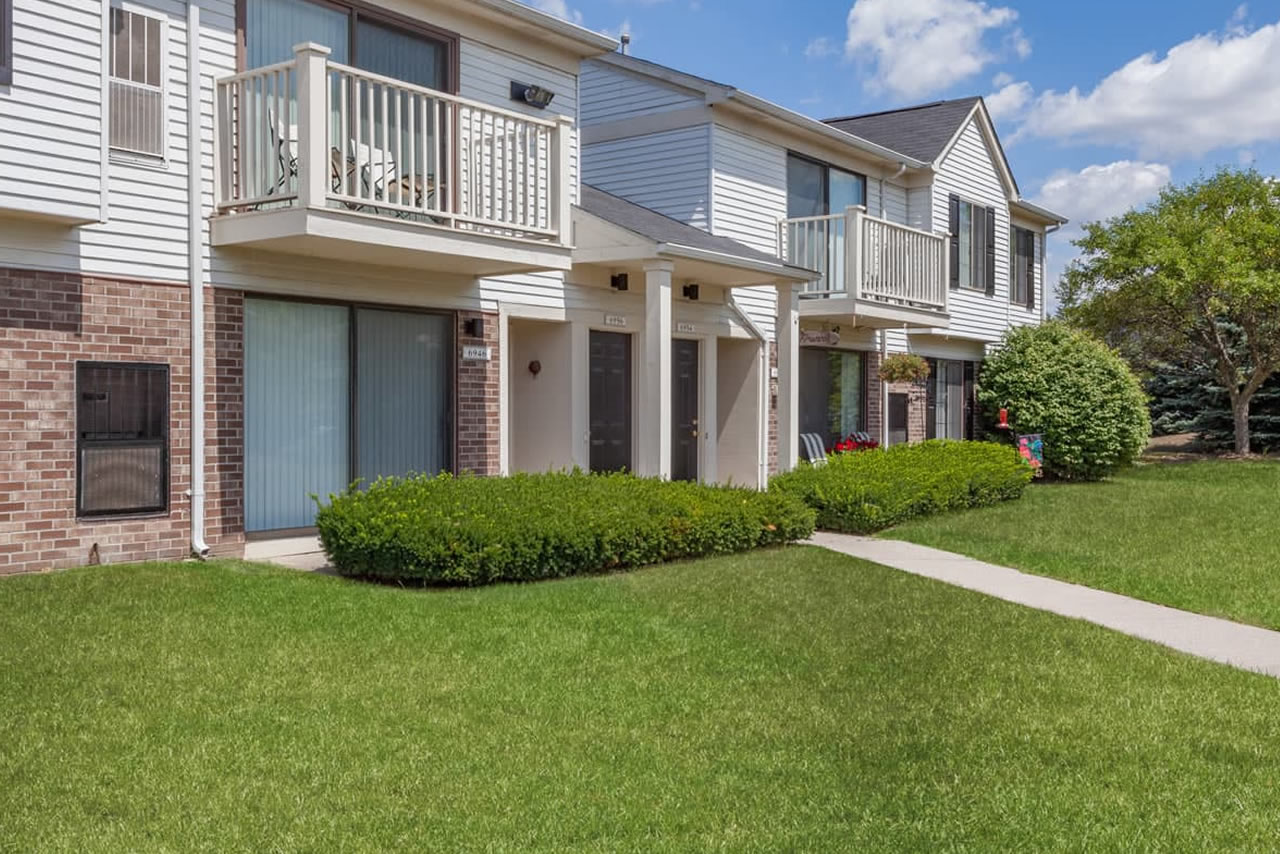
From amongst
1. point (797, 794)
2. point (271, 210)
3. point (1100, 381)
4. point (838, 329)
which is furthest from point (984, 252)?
point (797, 794)

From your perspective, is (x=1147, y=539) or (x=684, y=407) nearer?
(x=1147, y=539)

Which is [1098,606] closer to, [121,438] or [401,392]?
[401,392]

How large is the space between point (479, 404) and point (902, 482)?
5.16m

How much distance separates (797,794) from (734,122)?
13.1m

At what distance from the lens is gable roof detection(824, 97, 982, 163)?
2142 cm

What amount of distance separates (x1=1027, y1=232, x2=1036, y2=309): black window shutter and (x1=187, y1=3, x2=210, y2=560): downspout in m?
20.0

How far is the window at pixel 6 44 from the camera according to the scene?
329 inches

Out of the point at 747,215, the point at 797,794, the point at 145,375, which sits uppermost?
the point at 747,215

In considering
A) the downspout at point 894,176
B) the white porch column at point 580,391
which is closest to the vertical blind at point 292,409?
the white porch column at point 580,391

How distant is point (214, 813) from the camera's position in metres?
4.49

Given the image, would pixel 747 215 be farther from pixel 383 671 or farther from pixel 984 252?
pixel 383 671

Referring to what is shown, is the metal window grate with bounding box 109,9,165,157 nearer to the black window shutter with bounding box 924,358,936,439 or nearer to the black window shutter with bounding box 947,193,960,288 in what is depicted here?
the black window shutter with bounding box 947,193,960,288

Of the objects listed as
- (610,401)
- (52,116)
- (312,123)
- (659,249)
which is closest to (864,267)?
(610,401)

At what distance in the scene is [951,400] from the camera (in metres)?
23.1
